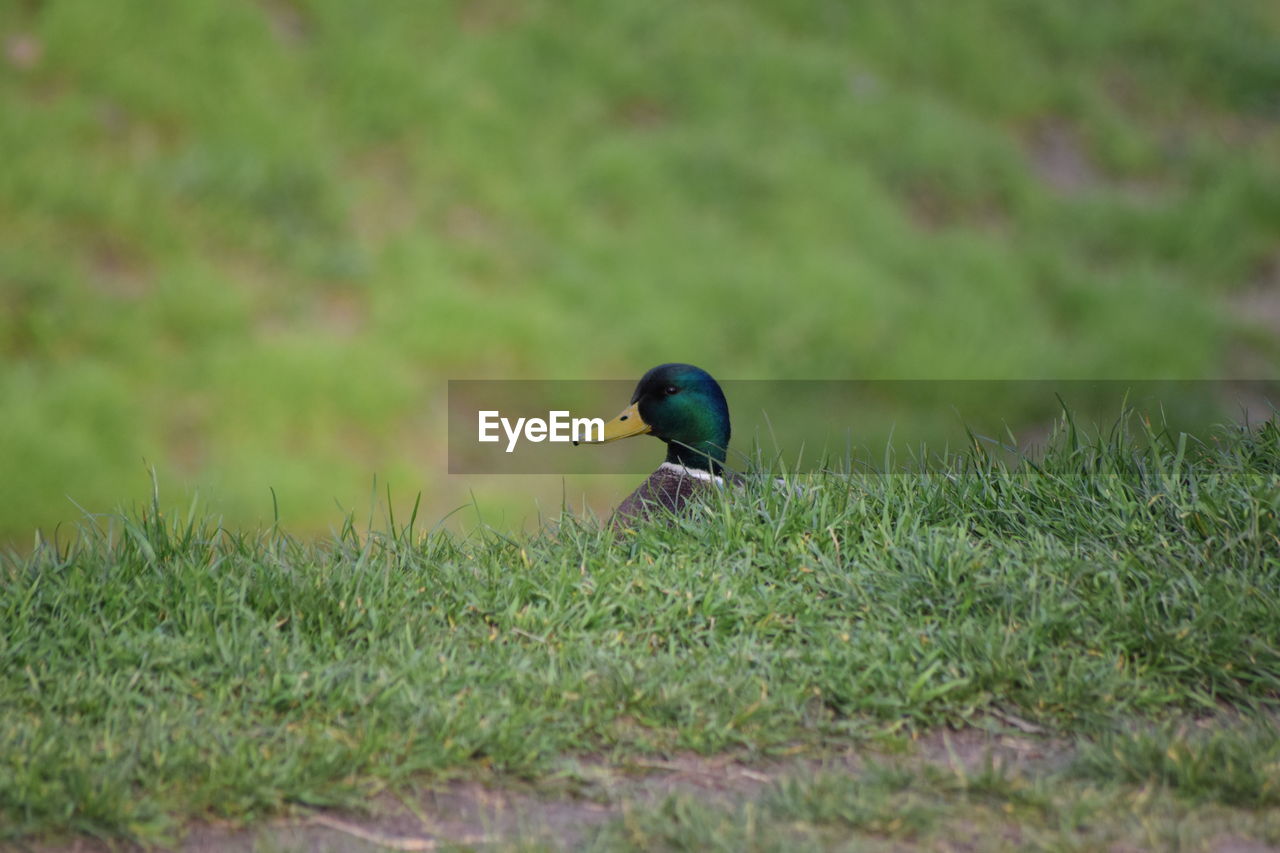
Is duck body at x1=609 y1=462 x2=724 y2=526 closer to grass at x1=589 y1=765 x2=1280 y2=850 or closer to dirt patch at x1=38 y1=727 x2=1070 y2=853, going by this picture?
dirt patch at x1=38 y1=727 x2=1070 y2=853

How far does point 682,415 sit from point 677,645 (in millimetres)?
896

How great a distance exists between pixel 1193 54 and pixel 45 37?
818cm

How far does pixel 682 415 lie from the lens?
3.80 metres

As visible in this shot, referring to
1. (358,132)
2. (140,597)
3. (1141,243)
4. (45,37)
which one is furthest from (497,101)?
(140,597)

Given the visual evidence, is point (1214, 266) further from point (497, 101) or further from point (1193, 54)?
point (497, 101)

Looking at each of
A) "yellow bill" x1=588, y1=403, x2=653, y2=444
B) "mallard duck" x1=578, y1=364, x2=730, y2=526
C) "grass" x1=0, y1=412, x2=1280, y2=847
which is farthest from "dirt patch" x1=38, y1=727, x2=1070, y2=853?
"yellow bill" x1=588, y1=403, x2=653, y2=444

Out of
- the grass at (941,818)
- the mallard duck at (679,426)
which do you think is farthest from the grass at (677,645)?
the mallard duck at (679,426)

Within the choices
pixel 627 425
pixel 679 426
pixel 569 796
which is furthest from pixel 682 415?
pixel 569 796

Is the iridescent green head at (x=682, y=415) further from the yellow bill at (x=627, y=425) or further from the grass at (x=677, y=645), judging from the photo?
the grass at (x=677, y=645)

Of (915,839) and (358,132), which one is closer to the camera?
(915,839)

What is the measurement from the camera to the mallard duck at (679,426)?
12.3 feet

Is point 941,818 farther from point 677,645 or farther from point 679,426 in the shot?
point 679,426

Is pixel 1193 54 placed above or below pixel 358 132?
above

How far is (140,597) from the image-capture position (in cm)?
307
